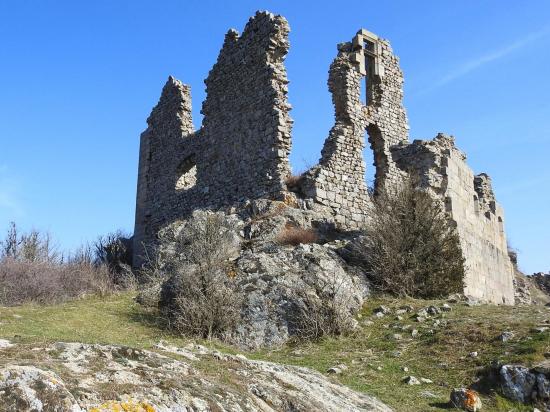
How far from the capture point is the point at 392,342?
9.91 m

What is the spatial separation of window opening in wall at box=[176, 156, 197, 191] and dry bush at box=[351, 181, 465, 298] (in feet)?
27.4

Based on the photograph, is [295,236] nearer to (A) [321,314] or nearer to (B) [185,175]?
(A) [321,314]

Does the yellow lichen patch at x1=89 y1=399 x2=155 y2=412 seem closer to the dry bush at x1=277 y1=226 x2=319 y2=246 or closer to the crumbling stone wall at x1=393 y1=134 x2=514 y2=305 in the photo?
the dry bush at x1=277 y1=226 x2=319 y2=246

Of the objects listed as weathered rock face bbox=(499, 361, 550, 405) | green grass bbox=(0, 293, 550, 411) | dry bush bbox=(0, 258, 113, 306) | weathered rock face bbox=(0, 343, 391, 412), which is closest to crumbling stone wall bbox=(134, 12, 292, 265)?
dry bush bbox=(0, 258, 113, 306)

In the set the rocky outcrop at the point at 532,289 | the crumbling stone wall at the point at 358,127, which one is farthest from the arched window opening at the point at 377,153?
the rocky outcrop at the point at 532,289

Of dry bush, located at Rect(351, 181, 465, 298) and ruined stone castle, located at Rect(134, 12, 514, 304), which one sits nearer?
dry bush, located at Rect(351, 181, 465, 298)

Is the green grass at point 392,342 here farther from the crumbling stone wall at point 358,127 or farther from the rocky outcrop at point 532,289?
the rocky outcrop at point 532,289

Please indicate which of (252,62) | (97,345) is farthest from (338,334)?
(252,62)

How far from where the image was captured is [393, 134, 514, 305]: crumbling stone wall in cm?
1642

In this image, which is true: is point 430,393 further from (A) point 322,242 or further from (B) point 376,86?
(B) point 376,86

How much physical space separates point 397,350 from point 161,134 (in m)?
14.8

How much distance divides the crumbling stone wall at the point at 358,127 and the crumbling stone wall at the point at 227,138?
1313 millimetres

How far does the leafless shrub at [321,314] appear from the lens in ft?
34.3

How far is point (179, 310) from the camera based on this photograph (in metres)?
11.0
